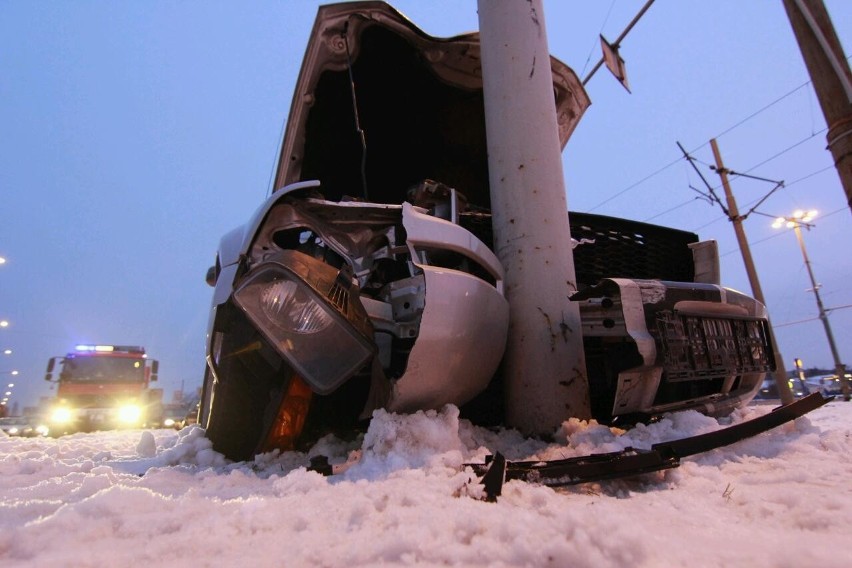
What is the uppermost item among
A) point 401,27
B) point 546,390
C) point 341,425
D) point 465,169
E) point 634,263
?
point 401,27

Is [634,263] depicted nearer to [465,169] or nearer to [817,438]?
[817,438]

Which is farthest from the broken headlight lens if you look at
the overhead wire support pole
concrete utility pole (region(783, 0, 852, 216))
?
the overhead wire support pole

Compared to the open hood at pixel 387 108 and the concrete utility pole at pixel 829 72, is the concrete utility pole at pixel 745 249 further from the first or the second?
the open hood at pixel 387 108

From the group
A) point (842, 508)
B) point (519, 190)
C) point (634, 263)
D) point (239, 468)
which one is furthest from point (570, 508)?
point (634, 263)

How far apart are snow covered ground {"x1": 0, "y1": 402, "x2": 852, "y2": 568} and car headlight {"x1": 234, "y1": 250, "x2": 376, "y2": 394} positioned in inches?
15.1

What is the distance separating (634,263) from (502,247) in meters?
1.13

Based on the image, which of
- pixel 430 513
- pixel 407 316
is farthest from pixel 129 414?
pixel 430 513

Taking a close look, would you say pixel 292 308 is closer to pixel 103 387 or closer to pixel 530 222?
pixel 530 222

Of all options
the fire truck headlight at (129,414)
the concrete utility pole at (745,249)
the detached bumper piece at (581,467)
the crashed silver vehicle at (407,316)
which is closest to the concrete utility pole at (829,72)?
the crashed silver vehicle at (407,316)

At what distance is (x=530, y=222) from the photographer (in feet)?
9.46

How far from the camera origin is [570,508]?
1.19 meters

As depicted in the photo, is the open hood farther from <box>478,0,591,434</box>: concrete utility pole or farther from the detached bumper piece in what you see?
the detached bumper piece

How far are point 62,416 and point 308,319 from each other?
1071 cm

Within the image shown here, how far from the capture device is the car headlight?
1.82 metres
